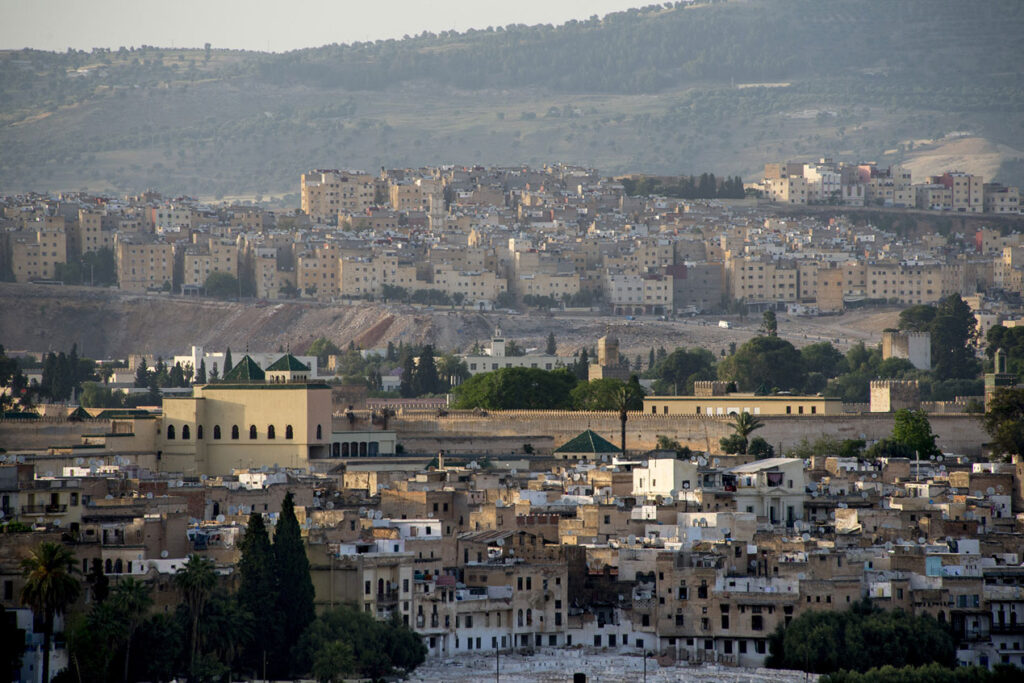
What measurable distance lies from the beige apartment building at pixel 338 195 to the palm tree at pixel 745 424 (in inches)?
3293

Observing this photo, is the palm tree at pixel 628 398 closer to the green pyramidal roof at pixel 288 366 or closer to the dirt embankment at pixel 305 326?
the green pyramidal roof at pixel 288 366

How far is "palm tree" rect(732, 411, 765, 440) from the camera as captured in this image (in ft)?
201

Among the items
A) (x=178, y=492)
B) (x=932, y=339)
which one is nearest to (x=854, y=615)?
(x=178, y=492)

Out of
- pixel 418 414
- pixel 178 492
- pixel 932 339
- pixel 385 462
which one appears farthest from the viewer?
pixel 932 339

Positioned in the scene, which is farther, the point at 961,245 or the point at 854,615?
the point at 961,245

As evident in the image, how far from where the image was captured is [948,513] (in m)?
43.9

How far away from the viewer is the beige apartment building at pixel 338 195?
5778 inches

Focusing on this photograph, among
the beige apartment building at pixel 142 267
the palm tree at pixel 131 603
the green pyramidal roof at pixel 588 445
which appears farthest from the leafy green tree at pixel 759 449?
the beige apartment building at pixel 142 267

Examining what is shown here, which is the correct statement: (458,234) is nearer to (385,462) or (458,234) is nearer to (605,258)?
(605,258)

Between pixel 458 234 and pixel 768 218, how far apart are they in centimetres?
2135

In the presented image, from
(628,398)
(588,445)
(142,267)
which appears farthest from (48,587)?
(142,267)

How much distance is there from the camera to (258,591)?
116ft

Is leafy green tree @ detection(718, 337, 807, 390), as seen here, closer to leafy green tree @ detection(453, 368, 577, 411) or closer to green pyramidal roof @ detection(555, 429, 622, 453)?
leafy green tree @ detection(453, 368, 577, 411)

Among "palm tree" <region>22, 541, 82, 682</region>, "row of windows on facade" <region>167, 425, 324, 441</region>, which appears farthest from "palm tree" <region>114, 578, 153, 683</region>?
"row of windows on facade" <region>167, 425, 324, 441</region>
